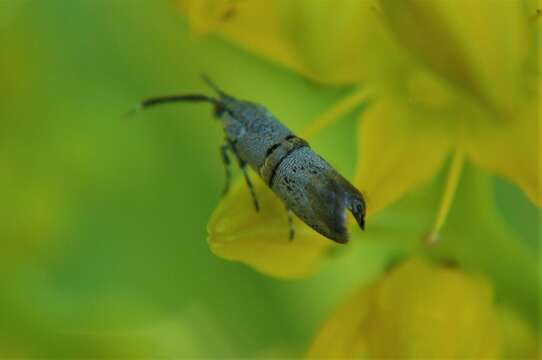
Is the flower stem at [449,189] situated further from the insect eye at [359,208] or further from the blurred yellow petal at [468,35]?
the insect eye at [359,208]

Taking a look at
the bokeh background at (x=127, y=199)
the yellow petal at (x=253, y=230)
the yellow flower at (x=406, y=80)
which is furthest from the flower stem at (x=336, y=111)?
the bokeh background at (x=127, y=199)

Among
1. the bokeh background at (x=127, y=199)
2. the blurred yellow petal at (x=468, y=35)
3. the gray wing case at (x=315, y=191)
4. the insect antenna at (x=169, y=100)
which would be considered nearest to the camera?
the gray wing case at (x=315, y=191)

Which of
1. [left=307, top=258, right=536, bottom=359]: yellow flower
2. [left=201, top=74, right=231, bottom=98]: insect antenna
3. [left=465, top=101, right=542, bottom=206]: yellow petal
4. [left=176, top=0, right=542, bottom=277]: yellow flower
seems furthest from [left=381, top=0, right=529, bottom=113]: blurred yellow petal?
[left=201, top=74, right=231, bottom=98]: insect antenna

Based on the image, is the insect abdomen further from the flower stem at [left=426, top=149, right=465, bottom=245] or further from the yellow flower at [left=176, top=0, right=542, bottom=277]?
the flower stem at [left=426, top=149, right=465, bottom=245]

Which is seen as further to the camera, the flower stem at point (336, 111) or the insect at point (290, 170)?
the flower stem at point (336, 111)

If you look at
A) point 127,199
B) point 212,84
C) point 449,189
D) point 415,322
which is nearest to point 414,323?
point 415,322

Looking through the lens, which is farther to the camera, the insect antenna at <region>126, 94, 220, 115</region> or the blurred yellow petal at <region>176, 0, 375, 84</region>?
the insect antenna at <region>126, 94, 220, 115</region>

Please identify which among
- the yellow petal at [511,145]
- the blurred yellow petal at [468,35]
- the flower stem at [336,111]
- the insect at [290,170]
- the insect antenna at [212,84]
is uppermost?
the blurred yellow petal at [468,35]
